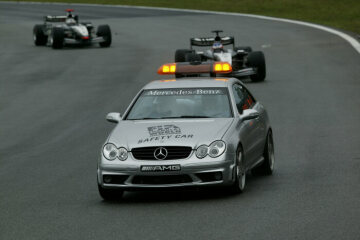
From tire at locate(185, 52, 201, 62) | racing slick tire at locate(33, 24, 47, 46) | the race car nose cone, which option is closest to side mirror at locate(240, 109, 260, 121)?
the race car nose cone

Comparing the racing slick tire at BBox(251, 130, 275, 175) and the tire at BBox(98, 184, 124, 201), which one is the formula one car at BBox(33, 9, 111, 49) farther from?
the tire at BBox(98, 184, 124, 201)

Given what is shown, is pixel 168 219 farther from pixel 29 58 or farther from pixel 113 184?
pixel 29 58

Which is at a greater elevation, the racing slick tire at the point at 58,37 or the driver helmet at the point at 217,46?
the driver helmet at the point at 217,46

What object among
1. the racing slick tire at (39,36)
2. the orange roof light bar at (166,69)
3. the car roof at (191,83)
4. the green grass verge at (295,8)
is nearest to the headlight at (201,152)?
the car roof at (191,83)

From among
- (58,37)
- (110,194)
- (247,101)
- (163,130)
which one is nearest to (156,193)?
(110,194)

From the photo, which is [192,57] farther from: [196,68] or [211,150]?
[211,150]

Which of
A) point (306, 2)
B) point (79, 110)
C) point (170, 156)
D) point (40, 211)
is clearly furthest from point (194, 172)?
point (306, 2)

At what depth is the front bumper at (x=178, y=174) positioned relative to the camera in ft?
36.8

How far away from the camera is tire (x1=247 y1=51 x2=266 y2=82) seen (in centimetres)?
2700

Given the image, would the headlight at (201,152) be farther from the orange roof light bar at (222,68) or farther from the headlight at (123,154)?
the orange roof light bar at (222,68)

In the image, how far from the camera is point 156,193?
490 inches

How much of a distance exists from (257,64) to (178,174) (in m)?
16.0

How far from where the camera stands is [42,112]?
75.5 feet

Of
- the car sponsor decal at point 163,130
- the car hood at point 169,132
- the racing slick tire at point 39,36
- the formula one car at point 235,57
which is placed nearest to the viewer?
the car hood at point 169,132
